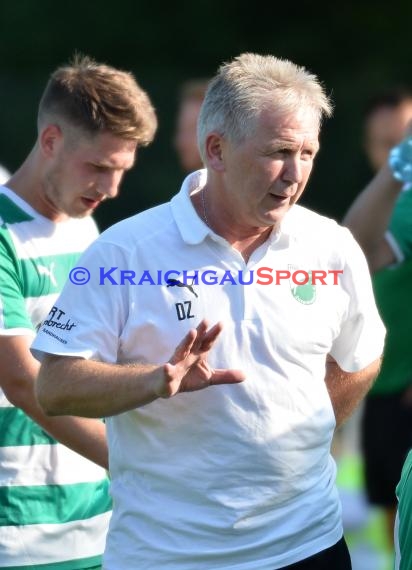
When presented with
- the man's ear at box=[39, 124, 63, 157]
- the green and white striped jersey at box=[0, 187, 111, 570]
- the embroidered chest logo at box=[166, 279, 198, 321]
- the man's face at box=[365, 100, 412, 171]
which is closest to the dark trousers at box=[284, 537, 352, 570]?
the embroidered chest logo at box=[166, 279, 198, 321]

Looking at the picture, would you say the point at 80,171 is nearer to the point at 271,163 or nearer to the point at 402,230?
the point at 271,163

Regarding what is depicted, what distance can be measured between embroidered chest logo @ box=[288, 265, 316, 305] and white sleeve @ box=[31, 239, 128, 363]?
0.42m

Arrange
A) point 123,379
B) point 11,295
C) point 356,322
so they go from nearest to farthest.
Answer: point 123,379 < point 356,322 < point 11,295

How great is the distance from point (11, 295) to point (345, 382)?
3.13ft

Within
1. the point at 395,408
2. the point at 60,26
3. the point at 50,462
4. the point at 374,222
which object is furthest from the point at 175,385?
the point at 60,26

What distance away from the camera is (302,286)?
11.0ft

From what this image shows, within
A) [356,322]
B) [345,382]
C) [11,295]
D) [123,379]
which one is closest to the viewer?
[123,379]

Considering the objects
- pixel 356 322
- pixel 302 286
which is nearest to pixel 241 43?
pixel 356 322

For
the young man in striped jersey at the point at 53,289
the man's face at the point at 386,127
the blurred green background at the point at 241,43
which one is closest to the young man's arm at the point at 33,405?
the young man in striped jersey at the point at 53,289

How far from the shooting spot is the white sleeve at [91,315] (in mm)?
3191

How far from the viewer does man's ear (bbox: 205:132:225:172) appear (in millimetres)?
3311

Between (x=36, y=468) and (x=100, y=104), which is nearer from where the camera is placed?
(x=36, y=468)

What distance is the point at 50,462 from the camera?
3928 mm

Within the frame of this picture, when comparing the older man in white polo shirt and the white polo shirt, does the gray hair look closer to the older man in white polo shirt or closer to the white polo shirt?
the older man in white polo shirt
